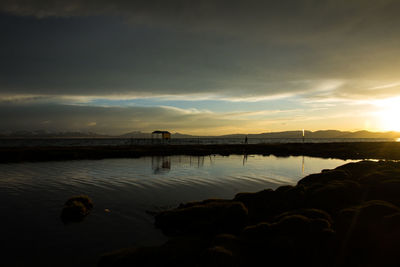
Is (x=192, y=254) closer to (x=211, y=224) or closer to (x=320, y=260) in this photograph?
(x=211, y=224)

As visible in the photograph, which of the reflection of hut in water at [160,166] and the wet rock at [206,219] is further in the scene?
the reflection of hut in water at [160,166]

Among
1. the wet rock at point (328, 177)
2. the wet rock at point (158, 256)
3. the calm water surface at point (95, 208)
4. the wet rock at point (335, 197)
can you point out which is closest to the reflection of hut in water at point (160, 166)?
the calm water surface at point (95, 208)

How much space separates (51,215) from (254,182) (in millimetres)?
17370

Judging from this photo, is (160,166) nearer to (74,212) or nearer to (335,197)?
(74,212)

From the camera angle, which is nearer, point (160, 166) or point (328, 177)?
point (328, 177)

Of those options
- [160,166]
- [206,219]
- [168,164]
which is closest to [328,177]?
[206,219]

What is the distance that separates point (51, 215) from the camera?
1398 centimetres

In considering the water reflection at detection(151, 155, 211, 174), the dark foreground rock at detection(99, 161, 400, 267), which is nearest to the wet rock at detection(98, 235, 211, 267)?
the dark foreground rock at detection(99, 161, 400, 267)

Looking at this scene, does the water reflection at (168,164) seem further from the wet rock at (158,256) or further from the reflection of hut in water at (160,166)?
the wet rock at (158,256)

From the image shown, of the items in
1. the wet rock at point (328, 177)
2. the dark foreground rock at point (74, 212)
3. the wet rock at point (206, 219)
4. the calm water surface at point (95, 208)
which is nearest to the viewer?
the calm water surface at point (95, 208)

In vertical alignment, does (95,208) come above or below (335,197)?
below

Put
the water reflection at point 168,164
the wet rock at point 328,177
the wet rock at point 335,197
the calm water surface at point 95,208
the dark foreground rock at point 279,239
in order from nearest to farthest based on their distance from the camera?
the dark foreground rock at point 279,239 → the calm water surface at point 95,208 → the wet rock at point 335,197 → the wet rock at point 328,177 → the water reflection at point 168,164

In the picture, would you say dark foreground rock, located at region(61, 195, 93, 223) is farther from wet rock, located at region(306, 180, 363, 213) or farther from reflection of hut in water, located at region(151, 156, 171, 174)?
reflection of hut in water, located at region(151, 156, 171, 174)

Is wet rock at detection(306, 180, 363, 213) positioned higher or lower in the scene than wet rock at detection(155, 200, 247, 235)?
higher
